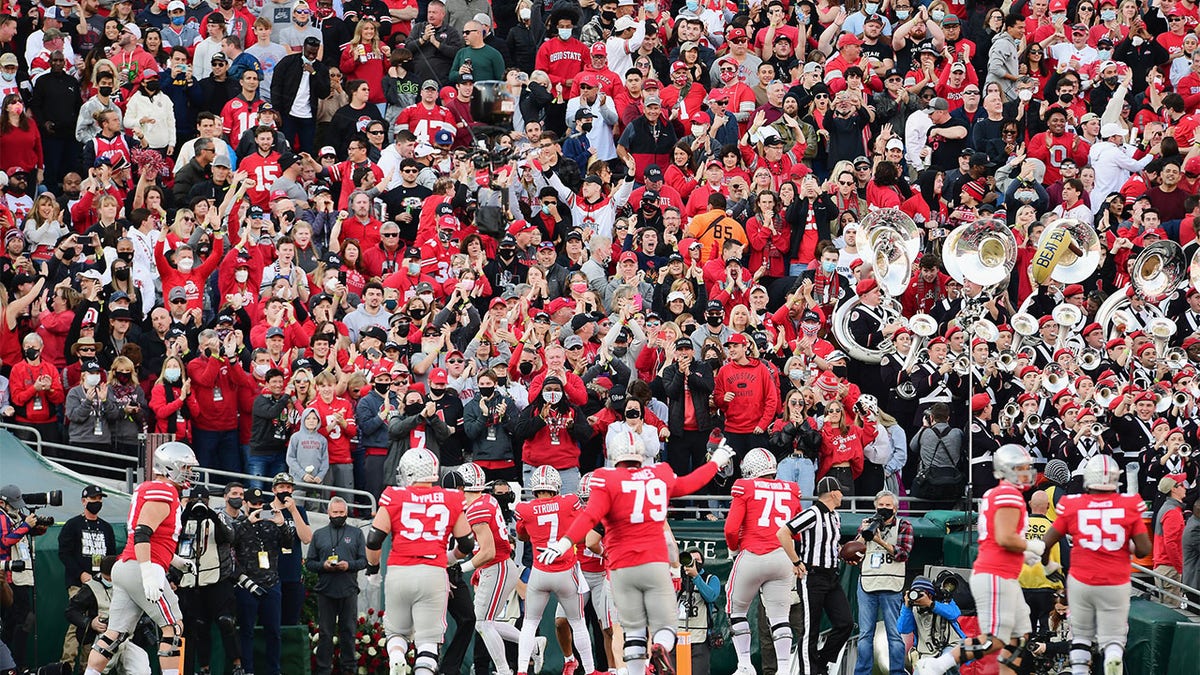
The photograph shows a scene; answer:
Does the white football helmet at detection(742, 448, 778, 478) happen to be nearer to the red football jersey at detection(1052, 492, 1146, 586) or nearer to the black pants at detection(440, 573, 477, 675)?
the red football jersey at detection(1052, 492, 1146, 586)

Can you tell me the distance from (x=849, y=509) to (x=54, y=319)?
804cm

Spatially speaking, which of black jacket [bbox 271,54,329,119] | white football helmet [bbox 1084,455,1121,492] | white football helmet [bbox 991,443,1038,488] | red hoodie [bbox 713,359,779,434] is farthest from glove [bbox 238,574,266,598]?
black jacket [bbox 271,54,329,119]

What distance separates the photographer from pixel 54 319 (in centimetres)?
2216

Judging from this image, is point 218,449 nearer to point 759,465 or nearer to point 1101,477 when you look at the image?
point 759,465

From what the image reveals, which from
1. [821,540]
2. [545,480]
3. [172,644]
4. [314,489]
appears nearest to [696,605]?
[821,540]

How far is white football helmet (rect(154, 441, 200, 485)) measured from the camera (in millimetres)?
18234

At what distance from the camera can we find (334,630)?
803 inches

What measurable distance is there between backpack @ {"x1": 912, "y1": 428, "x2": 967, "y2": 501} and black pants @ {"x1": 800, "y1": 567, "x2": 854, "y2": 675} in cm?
196

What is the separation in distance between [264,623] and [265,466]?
78.9 inches

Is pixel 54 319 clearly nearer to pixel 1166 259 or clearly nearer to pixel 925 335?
pixel 925 335

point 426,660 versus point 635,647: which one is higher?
point 635,647

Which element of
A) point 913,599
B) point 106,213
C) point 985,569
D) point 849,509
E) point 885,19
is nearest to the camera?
point 985,569

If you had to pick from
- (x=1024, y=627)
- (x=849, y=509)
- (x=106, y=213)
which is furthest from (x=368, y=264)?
(x=1024, y=627)

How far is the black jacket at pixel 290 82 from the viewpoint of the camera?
26562 mm
